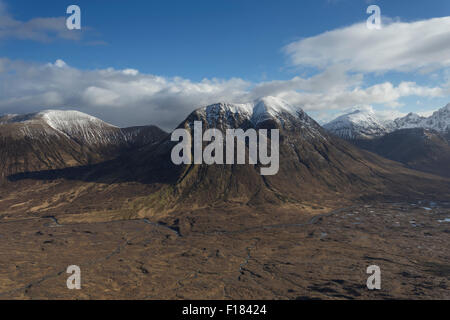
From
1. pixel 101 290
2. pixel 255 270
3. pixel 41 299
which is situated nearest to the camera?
pixel 41 299

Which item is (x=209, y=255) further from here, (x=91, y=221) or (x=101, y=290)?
(x=91, y=221)

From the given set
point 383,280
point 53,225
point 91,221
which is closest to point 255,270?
point 383,280

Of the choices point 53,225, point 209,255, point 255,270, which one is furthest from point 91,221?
point 255,270

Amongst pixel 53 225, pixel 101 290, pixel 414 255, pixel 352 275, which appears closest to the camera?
pixel 101 290
